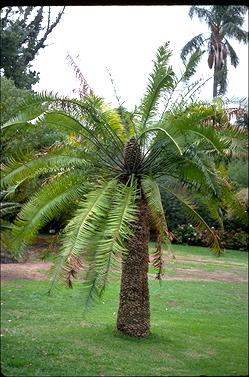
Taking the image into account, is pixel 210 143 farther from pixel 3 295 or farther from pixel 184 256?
pixel 3 295

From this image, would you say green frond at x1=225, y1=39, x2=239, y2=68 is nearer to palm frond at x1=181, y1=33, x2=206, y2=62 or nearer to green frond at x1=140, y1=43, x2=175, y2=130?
palm frond at x1=181, y1=33, x2=206, y2=62

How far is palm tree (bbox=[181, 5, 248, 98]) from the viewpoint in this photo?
7.46 ft

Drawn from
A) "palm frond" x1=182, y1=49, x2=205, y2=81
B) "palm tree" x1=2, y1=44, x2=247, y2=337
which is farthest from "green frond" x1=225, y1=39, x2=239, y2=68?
"palm tree" x1=2, y1=44, x2=247, y2=337

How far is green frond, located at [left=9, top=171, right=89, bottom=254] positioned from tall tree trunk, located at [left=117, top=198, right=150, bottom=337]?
2.73ft

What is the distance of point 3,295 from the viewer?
8719mm

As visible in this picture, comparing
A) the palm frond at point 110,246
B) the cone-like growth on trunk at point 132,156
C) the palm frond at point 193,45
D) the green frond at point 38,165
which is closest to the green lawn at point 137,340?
the palm frond at point 110,246

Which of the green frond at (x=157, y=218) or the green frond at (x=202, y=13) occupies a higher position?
the green frond at (x=202, y=13)

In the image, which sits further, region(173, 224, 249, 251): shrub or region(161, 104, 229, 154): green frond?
region(173, 224, 249, 251): shrub

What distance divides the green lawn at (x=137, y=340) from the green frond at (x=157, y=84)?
154cm

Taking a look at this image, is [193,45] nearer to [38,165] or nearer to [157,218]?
[157,218]

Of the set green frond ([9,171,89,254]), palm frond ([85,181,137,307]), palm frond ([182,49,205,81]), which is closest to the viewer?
palm frond ([182,49,205,81])

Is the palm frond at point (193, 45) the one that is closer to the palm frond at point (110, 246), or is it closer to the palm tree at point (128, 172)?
the palm tree at point (128, 172)

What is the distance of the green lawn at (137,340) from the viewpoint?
2734 mm

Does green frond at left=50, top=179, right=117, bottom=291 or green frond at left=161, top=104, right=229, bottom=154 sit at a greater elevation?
green frond at left=161, top=104, right=229, bottom=154
